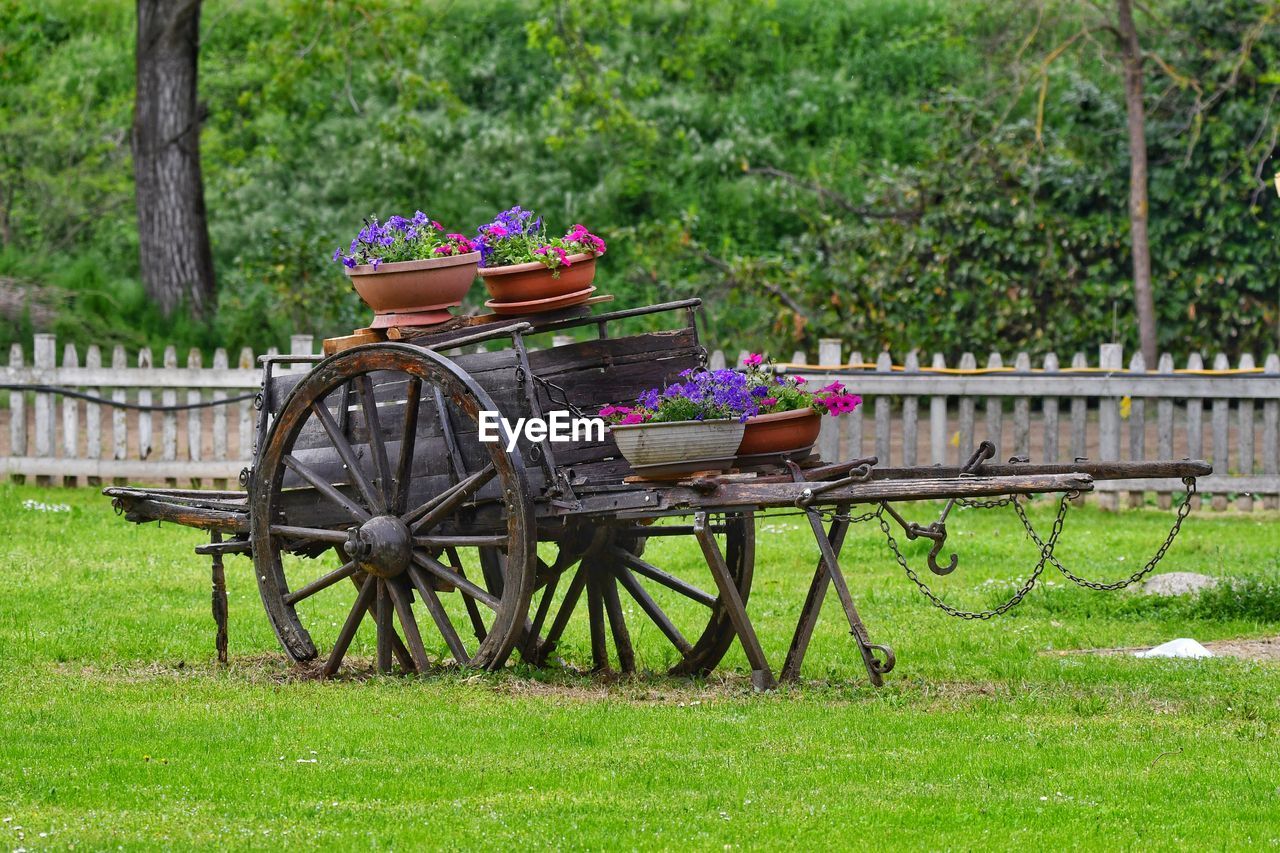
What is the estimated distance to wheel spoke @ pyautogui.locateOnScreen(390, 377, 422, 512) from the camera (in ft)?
25.2

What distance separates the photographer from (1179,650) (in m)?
8.77

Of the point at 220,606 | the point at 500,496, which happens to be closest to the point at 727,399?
the point at 500,496

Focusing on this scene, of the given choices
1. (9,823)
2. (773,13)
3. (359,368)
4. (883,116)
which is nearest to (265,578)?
(359,368)

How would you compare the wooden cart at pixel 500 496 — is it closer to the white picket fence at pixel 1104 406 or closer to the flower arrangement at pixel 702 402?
the flower arrangement at pixel 702 402

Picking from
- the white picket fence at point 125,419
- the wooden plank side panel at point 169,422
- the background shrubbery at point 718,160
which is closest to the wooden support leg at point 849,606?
the white picket fence at point 125,419

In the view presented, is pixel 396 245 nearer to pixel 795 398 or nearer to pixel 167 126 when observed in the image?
pixel 795 398

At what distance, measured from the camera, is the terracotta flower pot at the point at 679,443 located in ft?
23.2

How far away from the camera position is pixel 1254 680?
7.87 metres

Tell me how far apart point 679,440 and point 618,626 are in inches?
64.5

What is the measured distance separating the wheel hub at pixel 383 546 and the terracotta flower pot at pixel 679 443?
121 centimetres

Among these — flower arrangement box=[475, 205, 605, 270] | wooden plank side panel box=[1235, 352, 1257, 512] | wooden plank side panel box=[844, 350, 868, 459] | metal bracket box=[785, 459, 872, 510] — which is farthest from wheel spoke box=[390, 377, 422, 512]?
wooden plank side panel box=[1235, 352, 1257, 512]

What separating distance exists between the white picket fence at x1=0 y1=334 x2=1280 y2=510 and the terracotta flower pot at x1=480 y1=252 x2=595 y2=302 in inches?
247

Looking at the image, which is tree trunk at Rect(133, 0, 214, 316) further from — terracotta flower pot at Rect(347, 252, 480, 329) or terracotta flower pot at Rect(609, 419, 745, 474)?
terracotta flower pot at Rect(609, 419, 745, 474)

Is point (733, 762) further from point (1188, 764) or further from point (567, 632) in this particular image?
point (567, 632)
